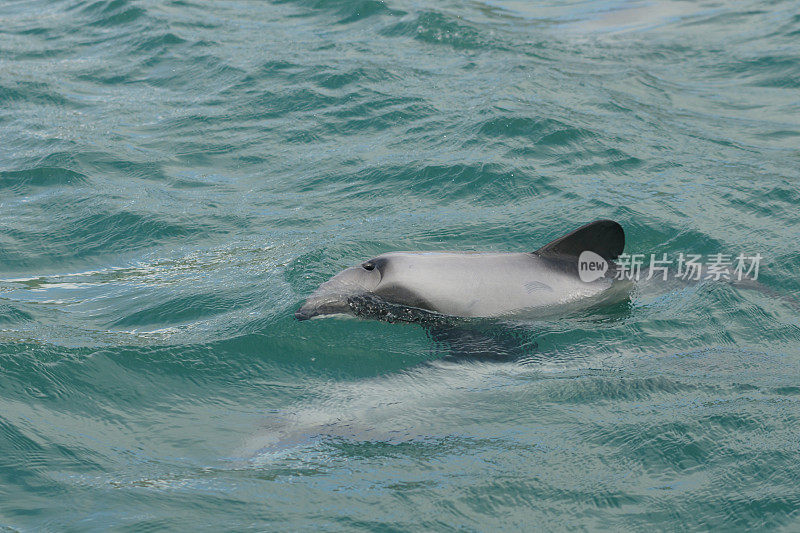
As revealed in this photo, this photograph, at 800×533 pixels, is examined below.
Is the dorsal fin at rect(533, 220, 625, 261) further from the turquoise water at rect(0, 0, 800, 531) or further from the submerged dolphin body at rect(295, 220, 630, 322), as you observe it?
the turquoise water at rect(0, 0, 800, 531)

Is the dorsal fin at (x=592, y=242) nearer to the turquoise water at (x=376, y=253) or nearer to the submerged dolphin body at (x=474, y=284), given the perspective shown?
the submerged dolphin body at (x=474, y=284)

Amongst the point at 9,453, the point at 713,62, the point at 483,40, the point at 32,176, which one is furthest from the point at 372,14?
the point at 9,453

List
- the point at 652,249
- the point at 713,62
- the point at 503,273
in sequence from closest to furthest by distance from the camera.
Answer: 1. the point at 503,273
2. the point at 652,249
3. the point at 713,62

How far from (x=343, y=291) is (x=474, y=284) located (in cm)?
115

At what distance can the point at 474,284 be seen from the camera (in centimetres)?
783

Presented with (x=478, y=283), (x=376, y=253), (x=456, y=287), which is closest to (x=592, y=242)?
(x=478, y=283)

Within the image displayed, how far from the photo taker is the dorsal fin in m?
7.95

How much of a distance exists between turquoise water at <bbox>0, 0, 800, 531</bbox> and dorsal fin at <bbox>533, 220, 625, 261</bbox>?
559mm

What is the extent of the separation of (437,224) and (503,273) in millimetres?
2498

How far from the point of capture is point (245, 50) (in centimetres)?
1748

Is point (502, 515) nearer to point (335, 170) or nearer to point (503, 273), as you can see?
point (503, 273)

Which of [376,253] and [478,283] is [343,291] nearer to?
[478,283]

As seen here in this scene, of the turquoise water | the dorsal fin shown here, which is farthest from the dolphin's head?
the dorsal fin

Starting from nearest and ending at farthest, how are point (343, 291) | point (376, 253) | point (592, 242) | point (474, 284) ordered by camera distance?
1. point (343, 291)
2. point (474, 284)
3. point (592, 242)
4. point (376, 253)
